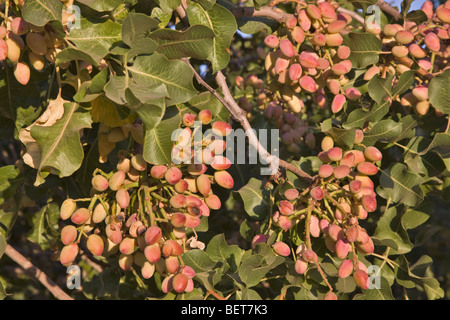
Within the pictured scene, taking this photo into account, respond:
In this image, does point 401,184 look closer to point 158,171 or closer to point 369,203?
point 369,203

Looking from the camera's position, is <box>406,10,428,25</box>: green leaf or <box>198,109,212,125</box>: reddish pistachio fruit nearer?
<box>198,109,212,125</box>: reddish pistachio fruit

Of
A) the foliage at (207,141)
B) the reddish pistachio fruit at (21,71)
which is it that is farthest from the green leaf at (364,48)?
the reddish pistachio fruit at (21,71)

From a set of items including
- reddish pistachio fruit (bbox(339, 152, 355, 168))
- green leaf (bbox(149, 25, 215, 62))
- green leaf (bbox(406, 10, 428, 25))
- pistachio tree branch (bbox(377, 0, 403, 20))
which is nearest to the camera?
green leaf (bbox(149, 25, 215, 62))

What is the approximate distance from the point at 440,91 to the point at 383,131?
14cm

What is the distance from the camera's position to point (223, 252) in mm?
1069

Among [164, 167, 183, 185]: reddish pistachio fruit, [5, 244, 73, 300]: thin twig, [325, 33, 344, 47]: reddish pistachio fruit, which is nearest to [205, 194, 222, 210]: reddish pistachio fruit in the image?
[164, 167, 183, 185]: reddish pistachio fruit

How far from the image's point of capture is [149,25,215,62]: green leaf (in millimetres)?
885

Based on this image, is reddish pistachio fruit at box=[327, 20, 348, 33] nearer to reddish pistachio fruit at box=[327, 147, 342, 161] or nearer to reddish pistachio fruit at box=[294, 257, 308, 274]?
reddish pistachio fruit at box=[327, 147, 342, 161]

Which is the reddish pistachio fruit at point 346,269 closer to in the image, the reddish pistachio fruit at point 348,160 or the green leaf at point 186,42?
the reddish pistachio fruit at point 348,160

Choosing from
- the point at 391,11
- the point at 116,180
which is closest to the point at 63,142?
the point at 116,180

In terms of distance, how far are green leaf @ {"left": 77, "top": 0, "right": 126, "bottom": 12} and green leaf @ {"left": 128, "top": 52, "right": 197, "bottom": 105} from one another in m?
0.09

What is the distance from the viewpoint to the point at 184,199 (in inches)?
36.1

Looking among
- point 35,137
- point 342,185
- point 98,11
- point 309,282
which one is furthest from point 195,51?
point 309,282
